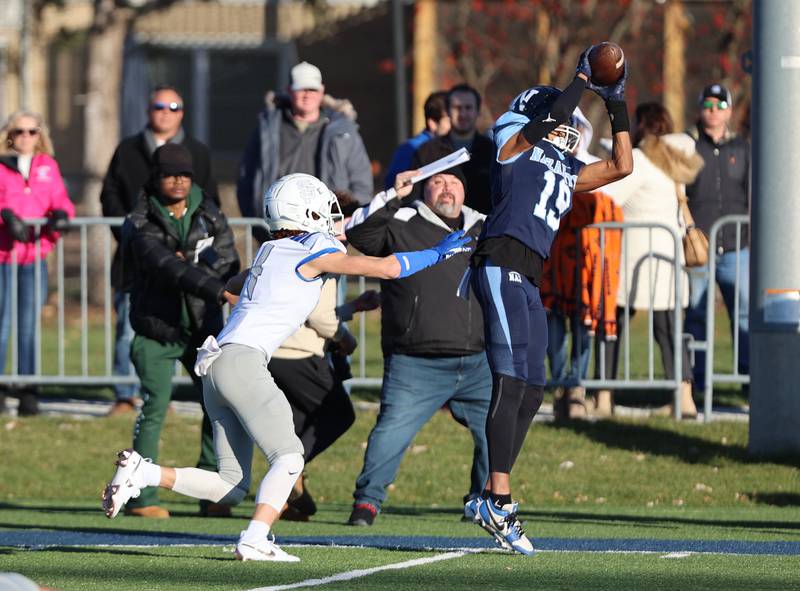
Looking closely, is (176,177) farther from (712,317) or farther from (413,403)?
(712,317)

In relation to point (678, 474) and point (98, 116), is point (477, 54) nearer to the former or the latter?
point (98, 116)

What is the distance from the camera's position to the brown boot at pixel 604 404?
13664mm

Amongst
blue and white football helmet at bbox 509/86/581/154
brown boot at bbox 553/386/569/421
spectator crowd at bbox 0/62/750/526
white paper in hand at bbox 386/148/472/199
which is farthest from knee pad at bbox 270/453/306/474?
brown boot at bbox 553/386/569/421

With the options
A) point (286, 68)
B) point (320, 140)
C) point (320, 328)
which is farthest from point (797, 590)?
point (286, 68)

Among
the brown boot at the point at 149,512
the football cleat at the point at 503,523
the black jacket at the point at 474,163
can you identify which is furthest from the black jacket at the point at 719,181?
the football cleat at the point at 503,523

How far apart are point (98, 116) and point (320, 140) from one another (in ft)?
39.9

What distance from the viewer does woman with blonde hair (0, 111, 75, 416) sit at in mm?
13672

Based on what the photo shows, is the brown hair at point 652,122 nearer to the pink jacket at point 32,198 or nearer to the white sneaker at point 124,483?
the pink jacket at point 32,198

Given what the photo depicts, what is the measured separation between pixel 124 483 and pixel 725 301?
662 cm

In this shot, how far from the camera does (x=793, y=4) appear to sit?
1211 centimetres

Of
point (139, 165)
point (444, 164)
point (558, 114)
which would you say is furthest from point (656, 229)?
point (558, 114)

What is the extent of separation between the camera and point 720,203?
14.0 m

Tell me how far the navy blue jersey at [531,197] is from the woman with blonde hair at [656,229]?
4.50 meters

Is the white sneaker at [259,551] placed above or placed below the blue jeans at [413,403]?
below
